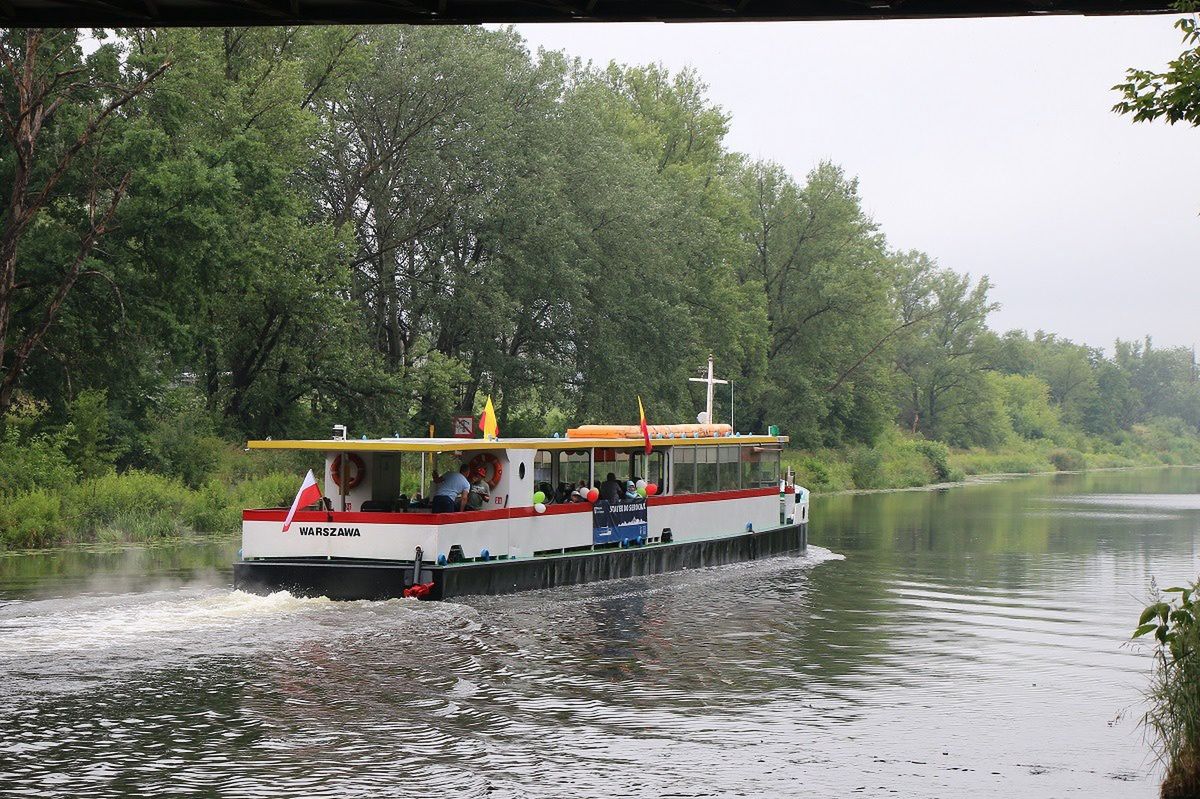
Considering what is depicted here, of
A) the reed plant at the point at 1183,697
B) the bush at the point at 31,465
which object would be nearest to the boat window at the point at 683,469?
the bush at the point at 31,465

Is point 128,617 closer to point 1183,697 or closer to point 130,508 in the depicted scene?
point 130,508

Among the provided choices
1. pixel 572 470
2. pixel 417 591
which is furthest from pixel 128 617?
pixel 572 470

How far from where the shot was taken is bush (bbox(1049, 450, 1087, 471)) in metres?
109

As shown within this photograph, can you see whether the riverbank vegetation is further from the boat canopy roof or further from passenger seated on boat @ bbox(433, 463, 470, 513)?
passenger seated on boat @ bbox(433, 463, 470, 513)

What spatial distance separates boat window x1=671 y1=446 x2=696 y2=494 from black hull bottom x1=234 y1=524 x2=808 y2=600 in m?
1.40

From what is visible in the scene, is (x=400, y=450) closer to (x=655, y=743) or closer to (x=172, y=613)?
(x=172, y=613)

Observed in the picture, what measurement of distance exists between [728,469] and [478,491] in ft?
30.2

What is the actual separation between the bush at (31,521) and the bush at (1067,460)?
88.0 metres

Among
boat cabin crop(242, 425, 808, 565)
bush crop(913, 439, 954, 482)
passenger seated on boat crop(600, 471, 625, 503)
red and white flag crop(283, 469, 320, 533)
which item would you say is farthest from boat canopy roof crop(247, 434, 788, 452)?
bush crop(913, 439, 954, 482)

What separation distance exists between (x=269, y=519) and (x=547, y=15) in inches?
395

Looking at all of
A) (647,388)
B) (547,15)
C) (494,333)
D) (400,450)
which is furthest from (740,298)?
(547,15)

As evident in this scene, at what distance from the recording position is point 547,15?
18.7 meters

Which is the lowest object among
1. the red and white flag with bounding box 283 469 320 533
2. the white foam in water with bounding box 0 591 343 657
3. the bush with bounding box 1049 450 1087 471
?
the white foam in water with bounding box 0 591 343 657

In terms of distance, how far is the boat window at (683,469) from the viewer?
31422 millimetres
